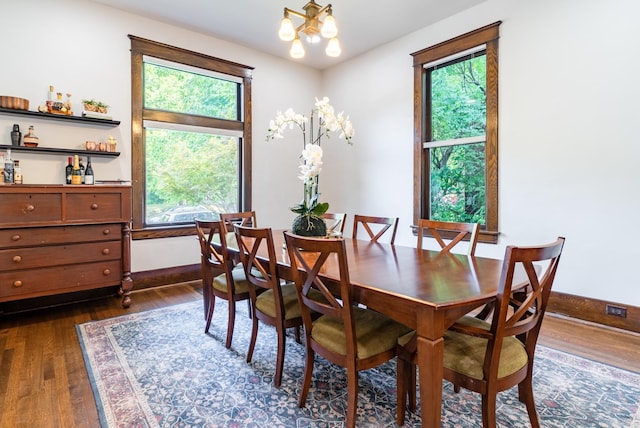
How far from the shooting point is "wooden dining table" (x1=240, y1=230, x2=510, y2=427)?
1.25m

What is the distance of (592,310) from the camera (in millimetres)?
2865

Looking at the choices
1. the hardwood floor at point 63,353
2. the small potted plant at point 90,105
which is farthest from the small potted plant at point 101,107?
the hardwood floor at point 63,353

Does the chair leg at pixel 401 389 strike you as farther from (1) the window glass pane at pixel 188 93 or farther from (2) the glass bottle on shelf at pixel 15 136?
(1) the window glass pane at pixel 188 93

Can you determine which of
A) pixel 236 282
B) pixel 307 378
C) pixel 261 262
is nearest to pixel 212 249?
pixel 236 282

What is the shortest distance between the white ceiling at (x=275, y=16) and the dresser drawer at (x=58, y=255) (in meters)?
2.47

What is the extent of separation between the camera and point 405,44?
165 inches

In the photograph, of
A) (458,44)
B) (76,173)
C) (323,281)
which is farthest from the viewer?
(458,44)

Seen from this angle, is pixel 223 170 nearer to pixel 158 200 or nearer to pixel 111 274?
pixel 158 200

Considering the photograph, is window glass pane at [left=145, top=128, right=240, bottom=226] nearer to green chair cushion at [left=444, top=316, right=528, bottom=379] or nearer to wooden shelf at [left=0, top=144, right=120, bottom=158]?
wooden shelf at [left=0, top=144, right=120, bottom=158]

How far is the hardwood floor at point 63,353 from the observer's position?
1734 millimetres

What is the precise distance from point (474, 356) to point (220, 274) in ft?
6.79

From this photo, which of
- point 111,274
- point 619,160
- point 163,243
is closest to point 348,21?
point 619,160

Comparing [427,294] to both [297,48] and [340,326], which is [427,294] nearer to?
[340,326]

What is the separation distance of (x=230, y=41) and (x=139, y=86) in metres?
1.33
